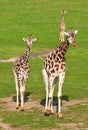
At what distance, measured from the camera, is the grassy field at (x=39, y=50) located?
20467 millimetres

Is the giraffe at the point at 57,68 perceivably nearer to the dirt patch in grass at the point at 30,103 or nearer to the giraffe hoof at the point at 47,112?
the giraffe hoof at the point at 47,112

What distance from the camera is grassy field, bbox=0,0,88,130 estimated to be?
20.5 meters

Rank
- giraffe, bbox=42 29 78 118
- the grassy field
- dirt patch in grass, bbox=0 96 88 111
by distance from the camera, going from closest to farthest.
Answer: the grassy field → giraffe, bbox=42 29 78 118 → dirt patch in grass, bbox=0 96 88 111

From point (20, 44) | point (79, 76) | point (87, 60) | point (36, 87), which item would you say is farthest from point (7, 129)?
point (20, 44)

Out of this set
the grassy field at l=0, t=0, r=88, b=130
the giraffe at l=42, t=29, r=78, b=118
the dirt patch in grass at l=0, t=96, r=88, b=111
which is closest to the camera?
the grassy field at l=0, t=0, r=88, b=130

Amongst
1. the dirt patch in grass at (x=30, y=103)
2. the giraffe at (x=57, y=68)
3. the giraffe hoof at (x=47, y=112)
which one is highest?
the giraffe at (x=57, y=68)

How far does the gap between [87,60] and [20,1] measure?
103ft

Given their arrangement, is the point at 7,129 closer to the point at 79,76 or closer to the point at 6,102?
the point at 6,102

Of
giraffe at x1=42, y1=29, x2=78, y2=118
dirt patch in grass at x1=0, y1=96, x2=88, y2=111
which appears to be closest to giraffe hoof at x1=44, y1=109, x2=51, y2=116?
giraffe at x1=42, y1=29, x2=78, y2=118

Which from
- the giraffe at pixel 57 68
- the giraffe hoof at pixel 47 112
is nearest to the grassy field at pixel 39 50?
the giraffe hoof at pixel 47 112

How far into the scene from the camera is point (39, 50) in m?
40.3

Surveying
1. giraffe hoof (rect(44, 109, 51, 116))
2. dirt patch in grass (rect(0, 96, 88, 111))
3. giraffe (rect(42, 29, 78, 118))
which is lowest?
dirt patch in grass (rect(0, 96, 88, 111))

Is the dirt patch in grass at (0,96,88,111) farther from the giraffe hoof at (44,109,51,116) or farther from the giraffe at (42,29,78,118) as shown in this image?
the giraffe at (42,29,78,118)

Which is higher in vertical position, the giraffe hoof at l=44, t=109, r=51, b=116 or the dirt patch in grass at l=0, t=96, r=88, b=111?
the giraffe hoof at l=44, t=109, r=51, b=116
